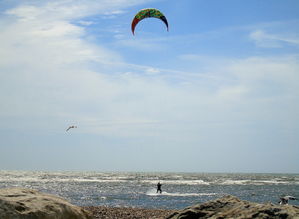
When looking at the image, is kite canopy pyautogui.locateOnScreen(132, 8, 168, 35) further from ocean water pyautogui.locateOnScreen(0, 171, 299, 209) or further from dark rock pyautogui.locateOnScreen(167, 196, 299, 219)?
ocean water pyautogui.locateOnScreen(0, 171, 299, 209)

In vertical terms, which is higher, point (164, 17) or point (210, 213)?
point (164, 17)

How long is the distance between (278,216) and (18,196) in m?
4.16

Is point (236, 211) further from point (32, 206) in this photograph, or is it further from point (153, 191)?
point (153, 191)

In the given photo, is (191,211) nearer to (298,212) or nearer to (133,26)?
(298,212)

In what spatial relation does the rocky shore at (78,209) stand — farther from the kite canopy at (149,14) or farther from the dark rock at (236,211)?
the kite canopy at (149,14)

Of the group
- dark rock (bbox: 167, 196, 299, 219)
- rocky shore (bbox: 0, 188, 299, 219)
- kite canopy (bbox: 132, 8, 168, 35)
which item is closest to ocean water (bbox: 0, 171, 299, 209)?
kite canopy (bbox: 132, 8, 168, 35)

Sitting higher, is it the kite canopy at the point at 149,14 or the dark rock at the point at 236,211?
the kite canopy at the point at 149,14

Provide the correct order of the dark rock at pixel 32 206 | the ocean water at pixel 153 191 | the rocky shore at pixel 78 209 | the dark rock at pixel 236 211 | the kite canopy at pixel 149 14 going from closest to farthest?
the dark rock at pixel 236 211
the rocky shore at pixel 78 209
the dark rock at pixel 32 206
the kite canopy at pixel 149 14
the ocean water at pixel 153 191

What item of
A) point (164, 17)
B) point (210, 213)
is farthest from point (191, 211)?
point (164, 17)

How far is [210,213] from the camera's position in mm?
6324

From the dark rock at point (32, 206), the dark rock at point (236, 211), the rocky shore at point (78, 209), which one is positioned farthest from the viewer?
the dark rock at point (32, 206)

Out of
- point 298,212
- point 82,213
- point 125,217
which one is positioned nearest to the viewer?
point 298,212

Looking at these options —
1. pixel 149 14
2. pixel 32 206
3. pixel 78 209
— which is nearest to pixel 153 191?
pixel 149 14

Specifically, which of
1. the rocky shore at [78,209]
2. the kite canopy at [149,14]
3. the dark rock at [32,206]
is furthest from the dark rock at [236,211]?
the kite canopy at [149,14]
